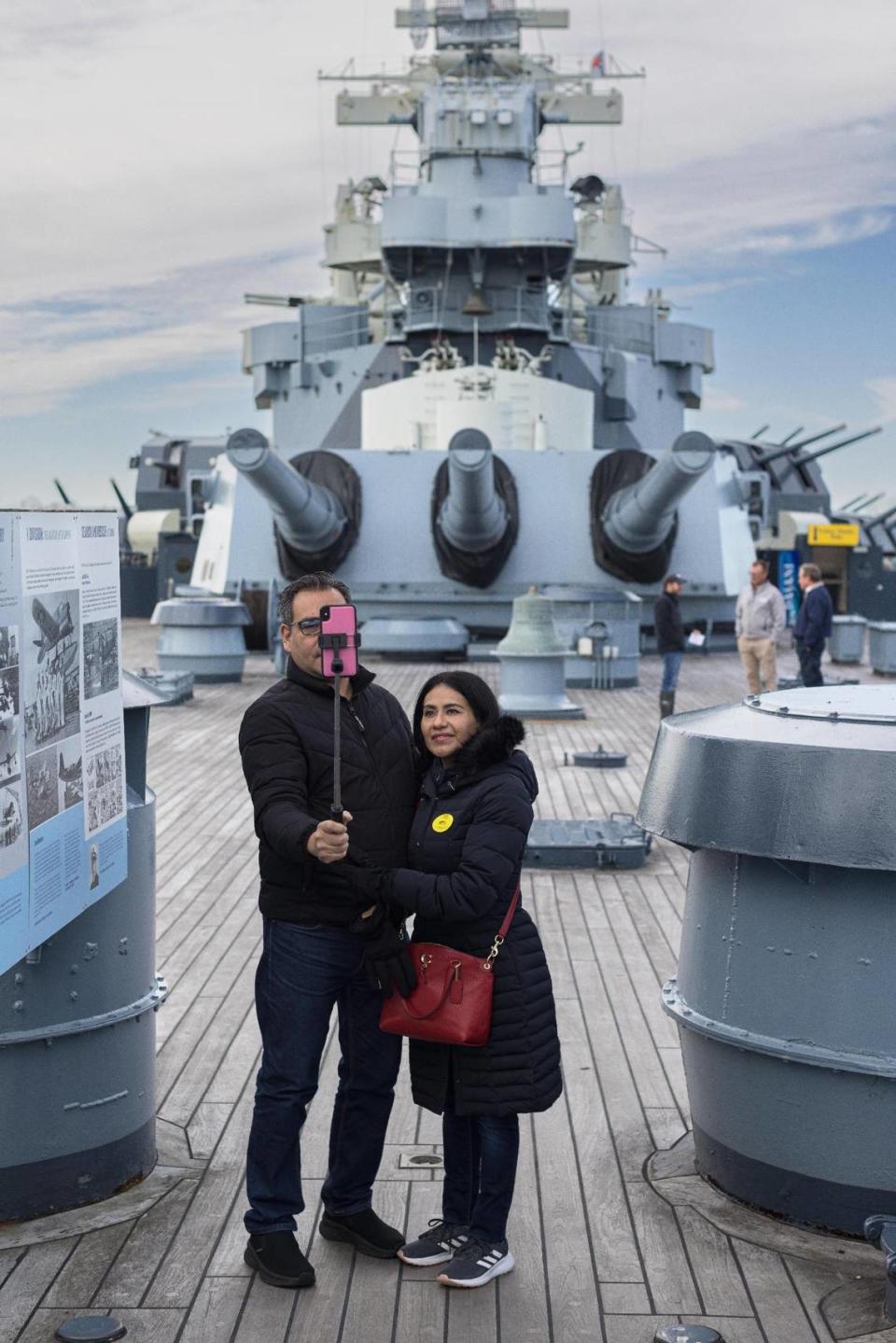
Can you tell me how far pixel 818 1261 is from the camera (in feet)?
10.9

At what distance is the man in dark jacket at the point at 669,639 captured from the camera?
1335 cm

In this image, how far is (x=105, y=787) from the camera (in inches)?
137

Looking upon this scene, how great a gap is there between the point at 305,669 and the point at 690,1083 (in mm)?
1242

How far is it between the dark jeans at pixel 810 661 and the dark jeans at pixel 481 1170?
34.1 ft

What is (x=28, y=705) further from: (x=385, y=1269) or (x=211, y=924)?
(x=211, y=924)

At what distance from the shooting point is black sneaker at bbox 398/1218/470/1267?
3.32 m

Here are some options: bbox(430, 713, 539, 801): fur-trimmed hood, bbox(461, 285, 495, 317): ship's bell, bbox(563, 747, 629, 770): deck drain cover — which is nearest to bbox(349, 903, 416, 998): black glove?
bbox(430, 713, 539, 801): fur-trimmed hood

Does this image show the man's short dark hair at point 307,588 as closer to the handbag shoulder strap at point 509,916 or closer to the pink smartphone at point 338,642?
the pink smartphone at point 338,642

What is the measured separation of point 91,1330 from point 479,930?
3.14 feet

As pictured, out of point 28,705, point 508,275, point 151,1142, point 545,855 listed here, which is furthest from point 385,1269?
point 508,275

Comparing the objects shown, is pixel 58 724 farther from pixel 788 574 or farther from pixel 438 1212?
pixel 788 574

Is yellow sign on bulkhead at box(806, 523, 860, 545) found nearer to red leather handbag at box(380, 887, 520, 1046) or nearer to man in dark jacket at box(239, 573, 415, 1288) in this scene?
man in dark jacket at box(239, 573, 415, 1288)

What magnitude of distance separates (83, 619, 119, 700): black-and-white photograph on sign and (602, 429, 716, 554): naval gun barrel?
12527 mm

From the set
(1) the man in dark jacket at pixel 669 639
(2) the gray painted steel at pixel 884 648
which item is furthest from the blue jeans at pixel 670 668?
(2) the gray painted steel at pixel 884 648
